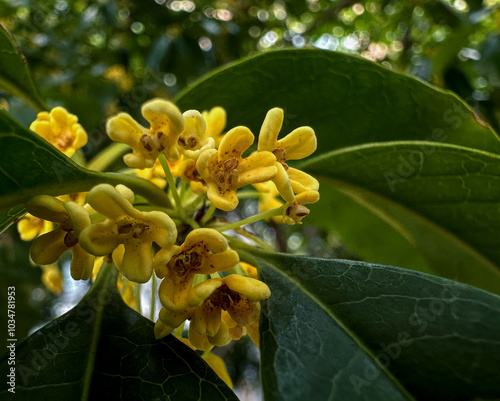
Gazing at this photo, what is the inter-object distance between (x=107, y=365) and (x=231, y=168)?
1.52 feet

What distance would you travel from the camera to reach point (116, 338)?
1041mm

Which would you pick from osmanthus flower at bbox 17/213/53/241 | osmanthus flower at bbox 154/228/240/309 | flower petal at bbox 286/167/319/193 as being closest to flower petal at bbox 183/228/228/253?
osmanthus flower at bbox 154/228/240/309

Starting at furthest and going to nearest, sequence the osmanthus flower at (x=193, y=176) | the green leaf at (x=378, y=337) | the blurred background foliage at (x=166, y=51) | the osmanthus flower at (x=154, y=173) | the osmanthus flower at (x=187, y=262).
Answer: the blurred background foliage at (x=166, y=51) < the osmanthus flower at (x=154, y=173) < the osmanthus flower at (x=193, y=176) < the osmanthus flower at (x=187, y=262) < the green leaf at (x=378, y=337)

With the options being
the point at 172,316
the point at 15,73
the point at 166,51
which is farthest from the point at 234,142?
the point at 166,51

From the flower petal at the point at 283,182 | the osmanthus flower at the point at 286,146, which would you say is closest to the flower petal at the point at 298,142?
the osmanthus flower at the point at 286,146

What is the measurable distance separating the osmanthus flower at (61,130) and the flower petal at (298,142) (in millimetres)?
548

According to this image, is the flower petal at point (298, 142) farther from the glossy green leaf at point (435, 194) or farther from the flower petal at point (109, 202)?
the flower petal at point (109, 202)

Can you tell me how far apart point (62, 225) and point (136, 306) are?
0.46m

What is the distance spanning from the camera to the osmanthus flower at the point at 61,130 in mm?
1266

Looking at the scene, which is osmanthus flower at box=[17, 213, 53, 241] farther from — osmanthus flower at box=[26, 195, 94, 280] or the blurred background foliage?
the blurred background foliage

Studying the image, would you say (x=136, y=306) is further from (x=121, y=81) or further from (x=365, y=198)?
(x=121, y=81)

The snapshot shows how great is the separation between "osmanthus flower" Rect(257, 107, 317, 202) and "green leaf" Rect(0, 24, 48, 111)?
28.7 inches

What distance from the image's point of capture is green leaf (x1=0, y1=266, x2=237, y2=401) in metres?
0.92

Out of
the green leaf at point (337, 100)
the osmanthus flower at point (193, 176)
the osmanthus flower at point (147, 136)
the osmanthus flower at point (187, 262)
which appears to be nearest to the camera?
the osmanthus flower at point (187, 262)
